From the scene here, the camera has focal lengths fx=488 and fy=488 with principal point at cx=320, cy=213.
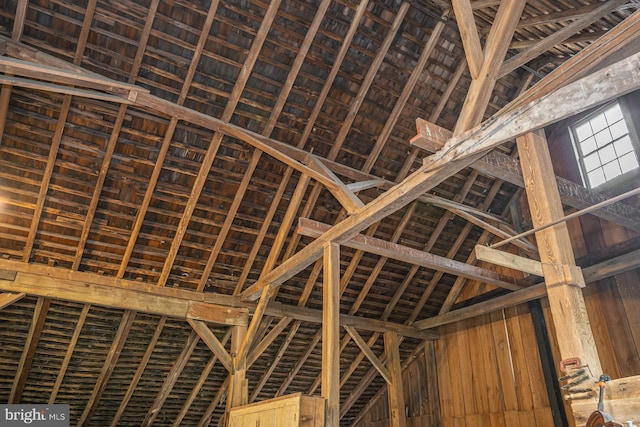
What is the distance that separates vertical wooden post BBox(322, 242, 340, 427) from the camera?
4.76m

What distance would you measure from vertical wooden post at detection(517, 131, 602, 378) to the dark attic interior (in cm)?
3

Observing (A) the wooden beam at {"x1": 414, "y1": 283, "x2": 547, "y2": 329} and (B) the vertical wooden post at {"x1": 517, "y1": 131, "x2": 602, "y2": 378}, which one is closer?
(B) the vertical wooden post at {"x1": 517, "y1": 131, "x2": 602, "y2": 378}

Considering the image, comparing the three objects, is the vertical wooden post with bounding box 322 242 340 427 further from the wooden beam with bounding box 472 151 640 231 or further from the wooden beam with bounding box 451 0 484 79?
the wooden beam with bounding box 451 0 484 79

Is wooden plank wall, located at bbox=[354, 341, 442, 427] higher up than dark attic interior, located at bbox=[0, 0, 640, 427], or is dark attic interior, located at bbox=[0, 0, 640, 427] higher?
dark attic interior, located at bbox=[0, 0, 640, 427]

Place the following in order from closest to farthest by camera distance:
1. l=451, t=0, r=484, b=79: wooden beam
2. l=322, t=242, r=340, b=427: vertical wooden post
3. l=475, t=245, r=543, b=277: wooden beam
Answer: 1. l=475, t=245, r=543, b=277: wooden beam
2. l=451, t=0, r=484, b=79: wooden beam
3. l=322, t=242, r=340, b=427: vertical wooden post

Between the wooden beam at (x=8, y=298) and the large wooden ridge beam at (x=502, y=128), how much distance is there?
3795 mm

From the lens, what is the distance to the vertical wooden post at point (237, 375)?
640 centimetres

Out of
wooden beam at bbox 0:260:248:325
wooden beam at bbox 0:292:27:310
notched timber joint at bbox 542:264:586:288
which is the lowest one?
notched timber joint at bbox 542:264:586:288

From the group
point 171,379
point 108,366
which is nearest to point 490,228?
point 171,379

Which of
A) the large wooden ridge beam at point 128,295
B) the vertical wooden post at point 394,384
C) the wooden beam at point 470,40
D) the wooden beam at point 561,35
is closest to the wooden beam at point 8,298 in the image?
the large wooden ridge beam at point 128,295

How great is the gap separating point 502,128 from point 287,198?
3494 mm

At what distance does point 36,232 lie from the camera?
19.2 ft

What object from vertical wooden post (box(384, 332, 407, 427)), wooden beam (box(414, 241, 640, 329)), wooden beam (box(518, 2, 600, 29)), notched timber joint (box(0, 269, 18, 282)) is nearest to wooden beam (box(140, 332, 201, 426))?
notched timber joint (box(0, 269, 18, 282))

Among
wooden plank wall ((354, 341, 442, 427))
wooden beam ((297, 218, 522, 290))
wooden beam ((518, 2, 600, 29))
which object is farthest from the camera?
wooden plank wall ((354, 341, 442, 427))
